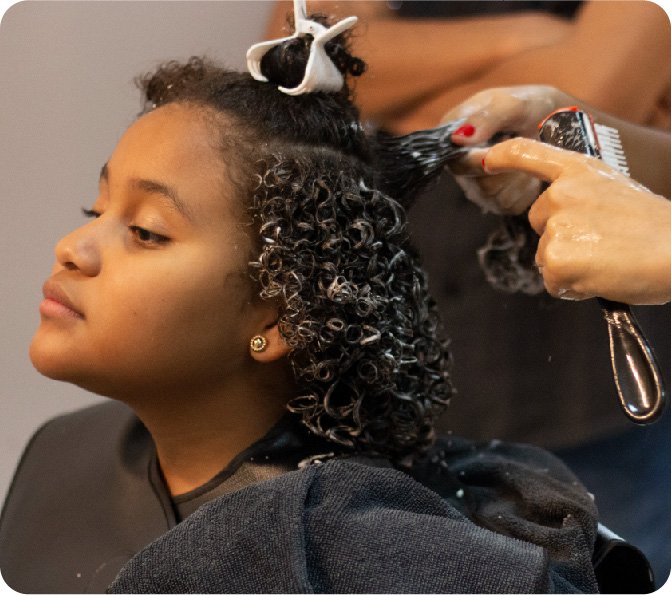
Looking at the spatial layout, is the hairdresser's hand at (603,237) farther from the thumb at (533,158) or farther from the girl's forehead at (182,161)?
the girl's forehead at (182,161)

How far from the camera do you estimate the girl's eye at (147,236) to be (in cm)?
87

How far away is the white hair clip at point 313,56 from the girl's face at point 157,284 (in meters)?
0.10

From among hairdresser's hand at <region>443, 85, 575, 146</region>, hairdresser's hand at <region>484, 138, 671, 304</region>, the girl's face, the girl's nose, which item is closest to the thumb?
hairdresser's hand at <region>484, 138, 671, 304</region>

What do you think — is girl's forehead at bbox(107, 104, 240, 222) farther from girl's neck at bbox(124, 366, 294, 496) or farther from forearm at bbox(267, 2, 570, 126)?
forearm at bbox(267, 2, 570, 126)

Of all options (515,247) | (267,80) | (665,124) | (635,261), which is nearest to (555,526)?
(635,261)

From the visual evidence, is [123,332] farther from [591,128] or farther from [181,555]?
[591,128]

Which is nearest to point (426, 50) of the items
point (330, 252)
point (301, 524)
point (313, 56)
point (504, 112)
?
point (504, 112)

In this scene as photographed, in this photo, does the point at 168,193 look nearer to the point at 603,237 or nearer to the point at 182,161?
the point at 182,161

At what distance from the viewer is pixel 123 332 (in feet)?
2.82

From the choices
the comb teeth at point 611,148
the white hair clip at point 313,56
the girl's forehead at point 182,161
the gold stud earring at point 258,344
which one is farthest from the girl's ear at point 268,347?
the comb teeth at point 611,148

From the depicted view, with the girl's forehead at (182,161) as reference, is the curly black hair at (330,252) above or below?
below

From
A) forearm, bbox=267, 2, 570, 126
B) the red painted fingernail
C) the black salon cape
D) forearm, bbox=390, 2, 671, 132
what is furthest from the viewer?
forearm, bbox=267, 2, 570, 126

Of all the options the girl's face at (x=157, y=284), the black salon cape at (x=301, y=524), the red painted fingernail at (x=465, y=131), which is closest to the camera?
the black salon cape at (x=301, y=524)

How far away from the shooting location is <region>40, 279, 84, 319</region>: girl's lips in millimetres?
886
